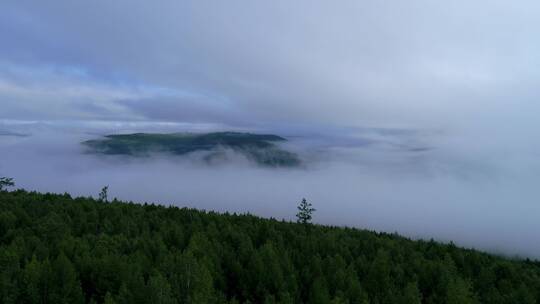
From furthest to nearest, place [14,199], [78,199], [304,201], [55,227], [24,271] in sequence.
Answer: [304,201] < [78,199] < [14,199] < [55,227] < [24,271]

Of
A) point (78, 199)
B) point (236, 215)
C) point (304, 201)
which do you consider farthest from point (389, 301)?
point (304, 201)

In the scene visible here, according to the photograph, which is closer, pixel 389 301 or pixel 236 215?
pixel 389 301

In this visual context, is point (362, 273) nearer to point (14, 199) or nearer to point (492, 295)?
point (492, 295)

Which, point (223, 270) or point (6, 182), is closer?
point (223, 270)

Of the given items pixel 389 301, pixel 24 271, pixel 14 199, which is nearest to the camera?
pixel 24 271

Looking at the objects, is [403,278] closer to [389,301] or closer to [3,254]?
[389,301]

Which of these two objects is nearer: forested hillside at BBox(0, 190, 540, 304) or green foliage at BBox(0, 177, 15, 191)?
forested hillside at BBox(0, 190, 540, 304)

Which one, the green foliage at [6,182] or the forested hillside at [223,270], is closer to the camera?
the forested hillside at [223,270]
